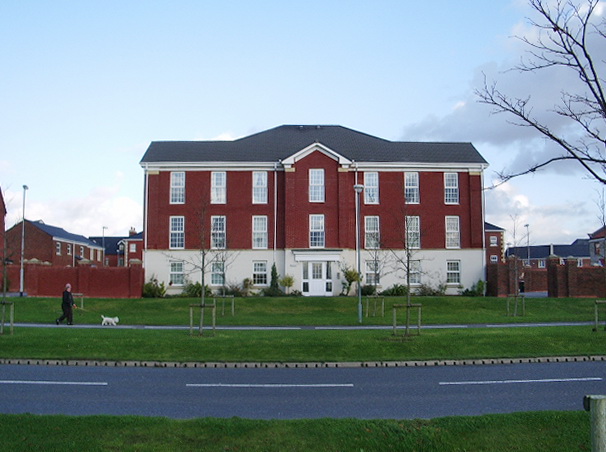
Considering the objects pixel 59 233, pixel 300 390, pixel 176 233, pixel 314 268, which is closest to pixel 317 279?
pixel 314 268

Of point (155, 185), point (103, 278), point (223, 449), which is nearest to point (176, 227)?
point (155, 185)

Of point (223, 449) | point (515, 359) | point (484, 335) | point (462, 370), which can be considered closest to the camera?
point (223, 449)

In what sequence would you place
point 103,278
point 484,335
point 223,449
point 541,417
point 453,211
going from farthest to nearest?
point 453,211 → point 103,278 → point 484,335 → point 541,417 → point 223,449

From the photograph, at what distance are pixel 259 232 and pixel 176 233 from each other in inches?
241

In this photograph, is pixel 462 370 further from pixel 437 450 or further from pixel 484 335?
pixel 437 450

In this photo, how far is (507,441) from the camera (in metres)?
8.16

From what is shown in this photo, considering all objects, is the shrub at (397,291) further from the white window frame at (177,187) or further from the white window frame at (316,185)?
the white window frame at (177,187)

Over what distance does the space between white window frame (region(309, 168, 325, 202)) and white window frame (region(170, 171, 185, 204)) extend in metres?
9.53

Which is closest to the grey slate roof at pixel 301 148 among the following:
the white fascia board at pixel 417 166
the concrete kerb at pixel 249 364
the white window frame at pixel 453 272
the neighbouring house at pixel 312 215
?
the neighbouring house at pixel 312 215

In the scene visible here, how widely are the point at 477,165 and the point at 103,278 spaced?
28555mm

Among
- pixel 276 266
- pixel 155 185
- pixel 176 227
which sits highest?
pixel 155 185

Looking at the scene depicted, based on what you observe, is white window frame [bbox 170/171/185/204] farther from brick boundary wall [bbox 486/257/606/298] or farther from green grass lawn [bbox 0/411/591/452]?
green grass lawn [bbox 0/411/591/452]

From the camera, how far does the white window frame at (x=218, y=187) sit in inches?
1823

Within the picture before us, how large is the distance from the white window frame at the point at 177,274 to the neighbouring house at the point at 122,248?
4636cm
